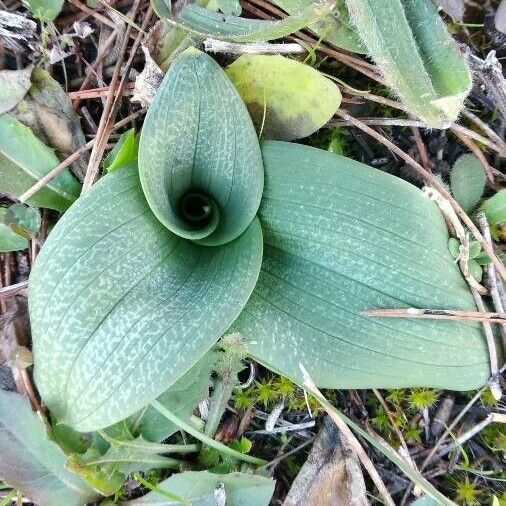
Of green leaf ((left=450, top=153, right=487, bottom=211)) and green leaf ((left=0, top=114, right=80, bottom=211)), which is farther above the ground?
green leaf ((left=450, top=153, right=487, bottom=211))

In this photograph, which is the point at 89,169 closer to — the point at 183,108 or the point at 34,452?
the point at 183,108

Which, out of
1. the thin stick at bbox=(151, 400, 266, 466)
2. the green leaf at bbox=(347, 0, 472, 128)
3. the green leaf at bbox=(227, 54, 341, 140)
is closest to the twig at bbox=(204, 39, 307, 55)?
the green leaf at bbox=(227, 54, 341, 140)

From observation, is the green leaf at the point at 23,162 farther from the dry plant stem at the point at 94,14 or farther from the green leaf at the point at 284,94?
the green leaf at the point at 284,94

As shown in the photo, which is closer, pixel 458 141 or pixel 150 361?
pixel 150 361

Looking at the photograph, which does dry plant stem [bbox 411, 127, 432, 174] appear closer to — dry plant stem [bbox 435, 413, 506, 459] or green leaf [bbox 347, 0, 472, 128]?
green leaf [bbox 347, 0, 472, 128]

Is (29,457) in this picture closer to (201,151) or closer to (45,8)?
(201,151)

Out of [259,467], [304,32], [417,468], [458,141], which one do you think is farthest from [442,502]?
[304,32]
